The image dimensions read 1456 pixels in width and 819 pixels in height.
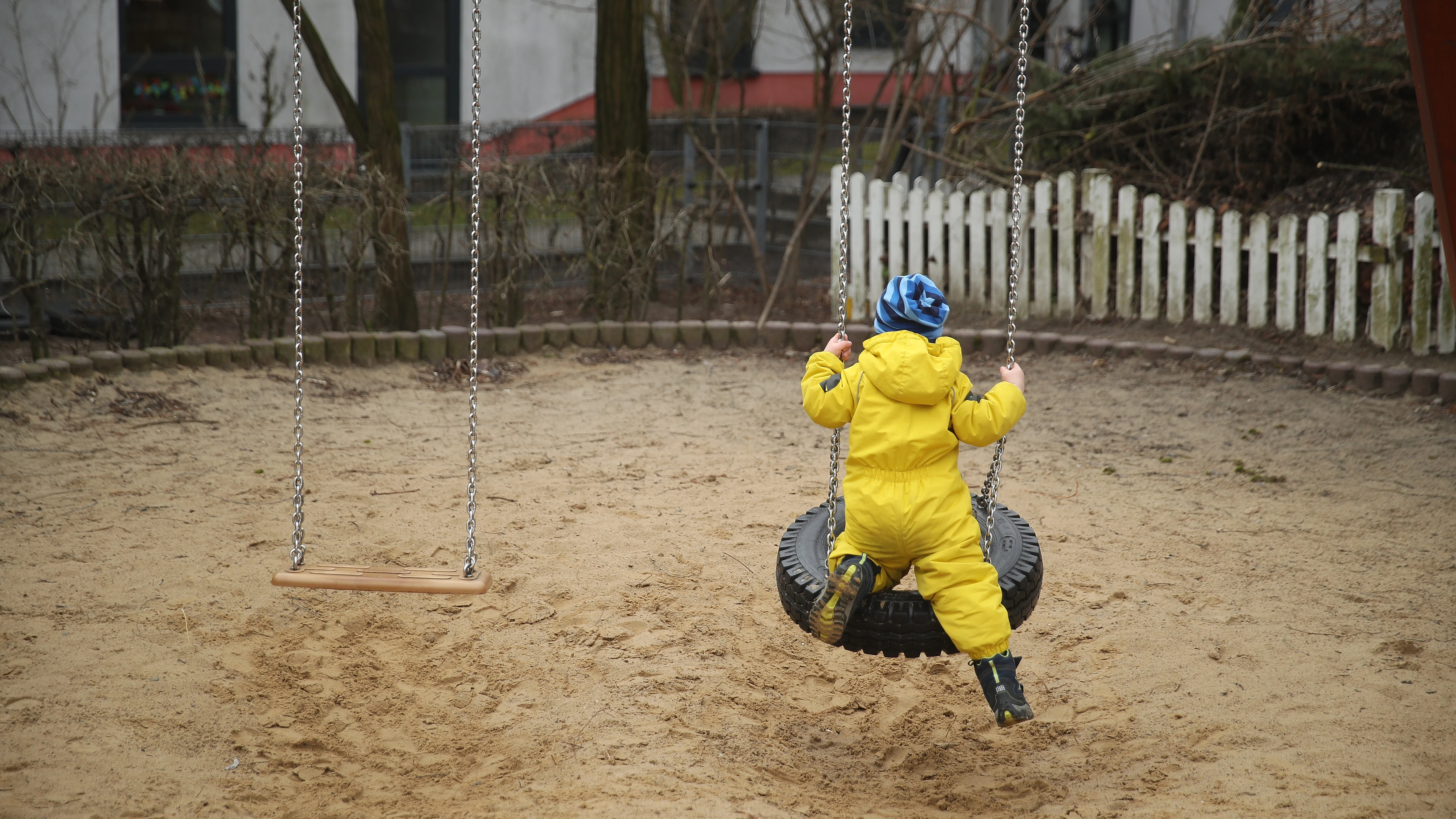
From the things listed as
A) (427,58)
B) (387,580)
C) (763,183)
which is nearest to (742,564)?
(387,580)

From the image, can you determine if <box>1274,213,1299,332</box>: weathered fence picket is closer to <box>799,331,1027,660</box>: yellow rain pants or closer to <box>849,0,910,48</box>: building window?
<box>799,331,1027,660</box>: yellow rain pants

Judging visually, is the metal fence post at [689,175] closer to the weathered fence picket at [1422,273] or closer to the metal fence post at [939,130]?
the metal fence post at [939,130]

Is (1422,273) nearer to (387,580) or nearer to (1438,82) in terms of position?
(1438,82)

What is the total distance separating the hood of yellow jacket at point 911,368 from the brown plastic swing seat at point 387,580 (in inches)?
56.2

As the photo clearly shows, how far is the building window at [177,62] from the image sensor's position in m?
13.8

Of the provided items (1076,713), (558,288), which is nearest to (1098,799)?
(1076,713)

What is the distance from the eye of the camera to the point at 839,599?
3334 millimetres

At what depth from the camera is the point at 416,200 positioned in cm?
1041

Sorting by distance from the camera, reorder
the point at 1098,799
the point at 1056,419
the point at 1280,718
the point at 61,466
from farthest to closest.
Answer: the point at 1056,419, the point at 61,466, the point at 1280,718, the point at 1098,799

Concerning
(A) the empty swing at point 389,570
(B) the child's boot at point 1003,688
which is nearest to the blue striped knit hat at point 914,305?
(B) the child's boot at point 1003,688

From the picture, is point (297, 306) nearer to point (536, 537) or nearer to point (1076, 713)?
point (536, 537)

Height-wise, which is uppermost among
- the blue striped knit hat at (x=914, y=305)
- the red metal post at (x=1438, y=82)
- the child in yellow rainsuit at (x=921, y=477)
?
the red metal post at (x=1438, y=82)

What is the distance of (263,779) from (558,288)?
768cm

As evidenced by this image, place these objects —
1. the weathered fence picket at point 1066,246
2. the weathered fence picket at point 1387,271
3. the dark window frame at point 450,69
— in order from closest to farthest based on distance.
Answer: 1. the weathered fence picket at point 1387,271
2. the weathered fence picket at point 1066,246
3. the dark window frame at point 450,69
